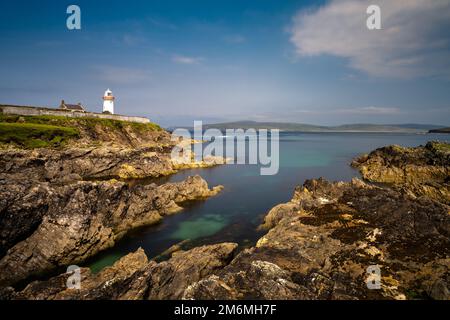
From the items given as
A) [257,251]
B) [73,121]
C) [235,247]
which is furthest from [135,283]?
[73,121]

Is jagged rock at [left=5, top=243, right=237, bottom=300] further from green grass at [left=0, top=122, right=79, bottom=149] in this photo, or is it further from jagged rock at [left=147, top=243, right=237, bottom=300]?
green grass at [left=0, top=122, right=79, bottom=149]

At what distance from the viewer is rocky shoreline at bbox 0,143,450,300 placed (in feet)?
43.5

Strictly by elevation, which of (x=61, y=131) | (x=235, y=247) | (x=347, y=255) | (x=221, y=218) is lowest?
(x=221, y=218)

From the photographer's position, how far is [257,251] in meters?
18.5

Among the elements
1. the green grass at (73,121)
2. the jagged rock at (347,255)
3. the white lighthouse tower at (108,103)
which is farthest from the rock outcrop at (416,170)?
the white lighthouse tower at (108,103)

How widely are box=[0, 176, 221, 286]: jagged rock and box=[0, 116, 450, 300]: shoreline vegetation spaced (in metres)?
0.08

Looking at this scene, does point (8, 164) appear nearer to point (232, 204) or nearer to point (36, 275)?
point (36, 275)

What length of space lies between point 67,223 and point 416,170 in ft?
203

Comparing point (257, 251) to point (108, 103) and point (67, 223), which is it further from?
point (108, 103)

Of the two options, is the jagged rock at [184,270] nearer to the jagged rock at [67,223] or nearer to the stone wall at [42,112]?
the jagged rock at [67,223]

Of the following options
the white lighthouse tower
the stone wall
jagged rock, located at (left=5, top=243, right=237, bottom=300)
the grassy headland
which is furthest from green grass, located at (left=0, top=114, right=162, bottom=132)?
jagged rock, located at (left=5, top=243, right=237, bottom=300)

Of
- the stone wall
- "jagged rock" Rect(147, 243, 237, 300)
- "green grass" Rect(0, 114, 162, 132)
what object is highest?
the stone wall

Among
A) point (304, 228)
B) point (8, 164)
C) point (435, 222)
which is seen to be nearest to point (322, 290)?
point (304, 228)

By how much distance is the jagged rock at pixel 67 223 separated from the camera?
22.0 metres
